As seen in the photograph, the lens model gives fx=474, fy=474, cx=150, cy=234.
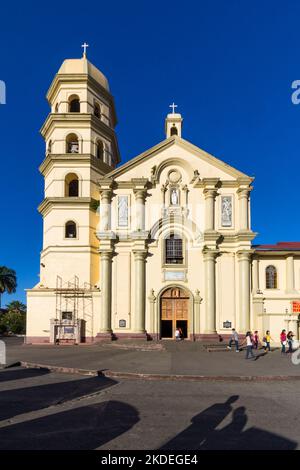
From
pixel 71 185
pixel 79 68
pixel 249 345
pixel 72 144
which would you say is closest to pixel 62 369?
pixel 249 345

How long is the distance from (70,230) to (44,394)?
23368mm

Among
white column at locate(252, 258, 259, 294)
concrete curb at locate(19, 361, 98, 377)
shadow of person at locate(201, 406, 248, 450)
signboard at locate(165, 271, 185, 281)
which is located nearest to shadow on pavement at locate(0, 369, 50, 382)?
concrete curb at locate(19, 361, 98, 377)

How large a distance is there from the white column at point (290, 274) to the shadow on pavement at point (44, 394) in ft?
69.7

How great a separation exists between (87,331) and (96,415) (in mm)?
23608

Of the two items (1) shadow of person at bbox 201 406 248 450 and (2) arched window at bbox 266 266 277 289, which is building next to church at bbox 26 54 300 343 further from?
(1) shadow of person at bbox 201 406 248 450

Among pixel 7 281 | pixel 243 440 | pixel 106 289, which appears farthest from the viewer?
pixel 7 281

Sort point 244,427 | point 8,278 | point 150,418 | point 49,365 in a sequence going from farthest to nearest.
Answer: point 8,278
point 49,365
point 150,418
point 244,427

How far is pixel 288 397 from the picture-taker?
1373 cm

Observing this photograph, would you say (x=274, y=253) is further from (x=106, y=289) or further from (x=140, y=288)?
(x=106, y=289)

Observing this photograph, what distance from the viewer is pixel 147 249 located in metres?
34.7

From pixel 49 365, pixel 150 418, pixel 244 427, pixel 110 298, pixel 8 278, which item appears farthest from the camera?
pixel 8 278

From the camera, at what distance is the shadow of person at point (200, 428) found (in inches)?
329
